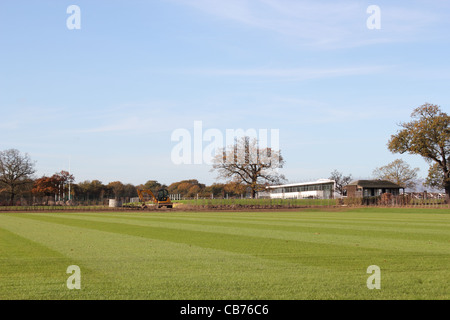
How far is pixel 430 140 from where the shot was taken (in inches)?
2778

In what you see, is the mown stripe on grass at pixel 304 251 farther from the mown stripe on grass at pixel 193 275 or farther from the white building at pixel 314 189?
the white building at pixel 314 189

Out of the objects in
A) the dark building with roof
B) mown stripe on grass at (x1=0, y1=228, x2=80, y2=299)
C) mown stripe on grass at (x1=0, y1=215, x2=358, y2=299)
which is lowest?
mown stripe on grass at (x1=0, y1=228, x2=80, y2=299)

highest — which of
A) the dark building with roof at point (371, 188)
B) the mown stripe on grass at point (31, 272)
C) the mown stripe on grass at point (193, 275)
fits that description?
the dark building with roof at point (371, 188)

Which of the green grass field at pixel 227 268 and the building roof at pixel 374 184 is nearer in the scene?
the green grass field at pixel 227 268

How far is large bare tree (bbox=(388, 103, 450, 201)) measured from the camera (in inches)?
2761

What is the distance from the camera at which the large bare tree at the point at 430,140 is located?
7012cm

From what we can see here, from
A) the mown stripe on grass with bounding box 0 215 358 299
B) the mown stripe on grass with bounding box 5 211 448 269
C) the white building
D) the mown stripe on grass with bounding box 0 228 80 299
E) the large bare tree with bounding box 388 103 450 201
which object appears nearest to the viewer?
the mown stripe on grass with bounding box 0 215 358 299

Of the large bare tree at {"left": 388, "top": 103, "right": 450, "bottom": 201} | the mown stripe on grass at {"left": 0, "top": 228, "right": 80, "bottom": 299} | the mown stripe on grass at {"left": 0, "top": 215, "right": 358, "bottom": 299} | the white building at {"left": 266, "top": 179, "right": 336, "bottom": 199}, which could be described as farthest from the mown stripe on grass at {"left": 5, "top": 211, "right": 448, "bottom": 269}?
the white building at {"left": 266, "top": 179, "right": 336, "bottom": 199}

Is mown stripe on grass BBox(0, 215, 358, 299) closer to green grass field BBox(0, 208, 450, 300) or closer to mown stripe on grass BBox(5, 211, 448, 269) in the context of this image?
green grass field BBox(0, 208, 450, 300)

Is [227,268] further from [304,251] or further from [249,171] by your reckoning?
[249,171]

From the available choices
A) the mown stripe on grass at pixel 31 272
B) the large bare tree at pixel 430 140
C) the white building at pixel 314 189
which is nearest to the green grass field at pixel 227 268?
the mown stripe on grass at pixel 31 272

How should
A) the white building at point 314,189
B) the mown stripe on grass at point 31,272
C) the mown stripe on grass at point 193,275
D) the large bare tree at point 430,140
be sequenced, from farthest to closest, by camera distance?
the white building at point 314,189
the large bare tree at point 430,140
the mown stripe on grass at point 31,272
the mown stripe on grass at point 193,275

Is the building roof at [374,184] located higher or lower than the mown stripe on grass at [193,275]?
higher

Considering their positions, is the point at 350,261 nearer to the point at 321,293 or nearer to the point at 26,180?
the point at 321,293
